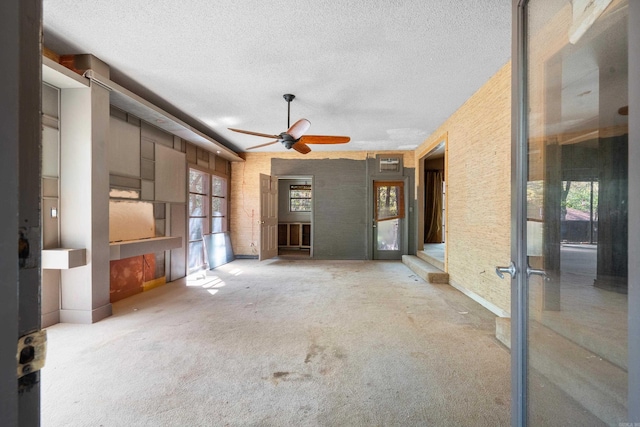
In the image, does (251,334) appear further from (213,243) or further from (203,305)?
(213,243)

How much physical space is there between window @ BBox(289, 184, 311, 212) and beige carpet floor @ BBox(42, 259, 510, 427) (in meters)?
5.65

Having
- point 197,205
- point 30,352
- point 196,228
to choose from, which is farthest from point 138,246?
point 30,352

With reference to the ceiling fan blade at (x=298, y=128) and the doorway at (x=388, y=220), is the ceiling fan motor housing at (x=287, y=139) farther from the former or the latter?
the doorway at (x=388, y=220)

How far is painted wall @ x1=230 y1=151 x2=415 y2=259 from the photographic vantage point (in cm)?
772

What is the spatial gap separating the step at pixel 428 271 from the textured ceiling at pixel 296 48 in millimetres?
2730

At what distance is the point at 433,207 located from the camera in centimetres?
992

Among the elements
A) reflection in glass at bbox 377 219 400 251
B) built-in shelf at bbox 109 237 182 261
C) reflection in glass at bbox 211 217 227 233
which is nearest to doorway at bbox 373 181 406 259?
reflection in glass at bbox 377 219 400 251

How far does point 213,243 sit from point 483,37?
605 cm

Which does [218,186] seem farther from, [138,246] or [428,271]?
[428,271]

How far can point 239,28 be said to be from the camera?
266 centimetres

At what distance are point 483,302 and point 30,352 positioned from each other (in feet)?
14.3

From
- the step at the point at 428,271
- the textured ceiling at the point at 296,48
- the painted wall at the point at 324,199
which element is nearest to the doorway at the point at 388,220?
the painted wall at the point at 324,199

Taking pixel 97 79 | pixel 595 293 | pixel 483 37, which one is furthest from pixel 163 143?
pixel 595 293

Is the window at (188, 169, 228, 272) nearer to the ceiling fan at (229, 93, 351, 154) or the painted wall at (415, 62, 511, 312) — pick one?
the ceiling fan at (229, 93, 351, 154)
